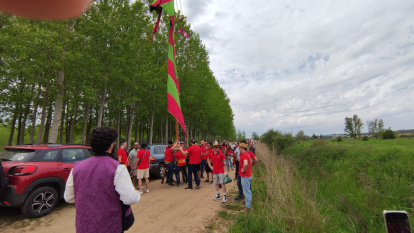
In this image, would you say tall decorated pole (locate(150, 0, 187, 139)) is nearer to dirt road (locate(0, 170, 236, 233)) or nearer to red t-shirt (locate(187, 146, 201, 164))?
red t-shirt (locate(187, 146, 201, 164))

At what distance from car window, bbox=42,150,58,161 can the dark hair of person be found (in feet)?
13.3

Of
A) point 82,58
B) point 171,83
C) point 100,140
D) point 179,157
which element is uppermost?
point 82,58

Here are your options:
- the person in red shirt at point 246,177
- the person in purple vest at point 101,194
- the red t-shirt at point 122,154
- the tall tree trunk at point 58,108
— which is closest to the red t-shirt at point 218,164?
the person in red shirt at point 246,177

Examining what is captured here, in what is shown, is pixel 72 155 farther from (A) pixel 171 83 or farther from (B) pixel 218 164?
(B) pixel 218 164

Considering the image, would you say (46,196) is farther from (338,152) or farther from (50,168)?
(338,152)

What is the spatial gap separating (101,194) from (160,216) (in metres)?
3.44

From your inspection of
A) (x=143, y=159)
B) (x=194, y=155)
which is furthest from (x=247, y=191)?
(x=143, y=159)

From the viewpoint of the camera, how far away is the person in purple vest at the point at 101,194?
76.3 inches

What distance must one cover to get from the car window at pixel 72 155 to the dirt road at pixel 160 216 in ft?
4.24

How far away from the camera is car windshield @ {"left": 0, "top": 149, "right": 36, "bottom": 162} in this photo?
4684 millimetres

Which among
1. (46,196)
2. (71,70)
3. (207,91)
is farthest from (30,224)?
(207,91)

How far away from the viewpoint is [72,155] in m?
5.71

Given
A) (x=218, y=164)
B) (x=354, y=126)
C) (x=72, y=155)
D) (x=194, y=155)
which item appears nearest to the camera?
(x=72, y=155)

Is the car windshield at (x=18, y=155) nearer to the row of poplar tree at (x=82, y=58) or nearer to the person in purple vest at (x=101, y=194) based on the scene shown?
the person in purple vest at (x=101, y=194)
